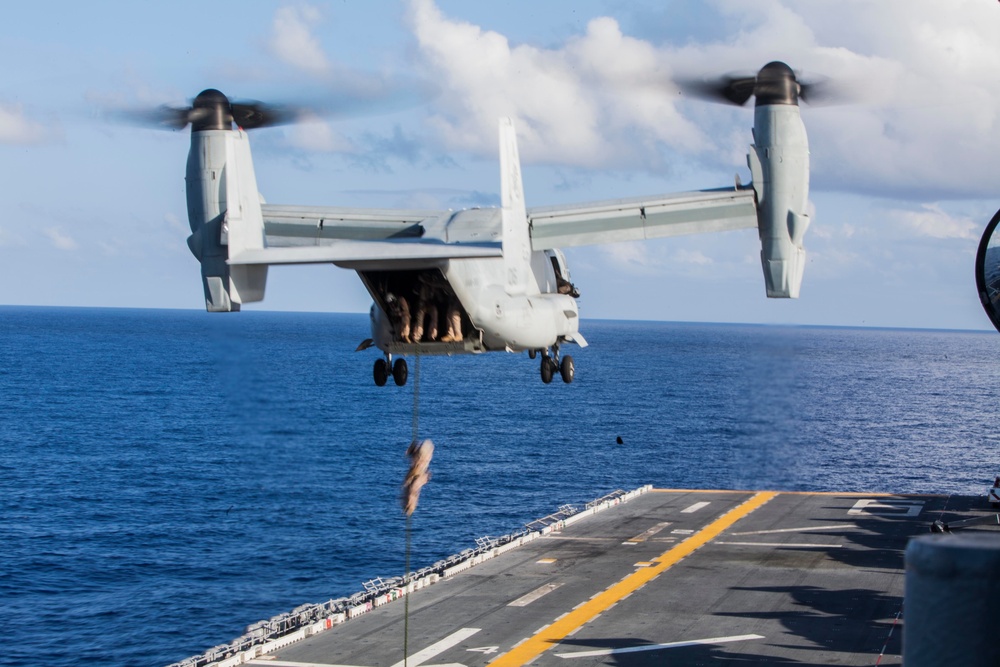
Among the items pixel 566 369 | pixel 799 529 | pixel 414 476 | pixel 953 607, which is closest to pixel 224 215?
pixel 414 476

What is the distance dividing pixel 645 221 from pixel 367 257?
7361mm

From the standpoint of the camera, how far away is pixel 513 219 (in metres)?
23.1

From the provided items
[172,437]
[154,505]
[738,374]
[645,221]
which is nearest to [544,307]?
[645,221]

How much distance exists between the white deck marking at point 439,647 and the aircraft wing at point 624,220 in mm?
13822

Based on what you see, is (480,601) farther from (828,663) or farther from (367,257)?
(367,257)

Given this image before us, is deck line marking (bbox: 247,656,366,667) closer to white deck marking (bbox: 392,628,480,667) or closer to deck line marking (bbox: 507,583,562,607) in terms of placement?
white deck marking (bbox: 392,628,480,667)

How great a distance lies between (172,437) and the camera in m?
89.9

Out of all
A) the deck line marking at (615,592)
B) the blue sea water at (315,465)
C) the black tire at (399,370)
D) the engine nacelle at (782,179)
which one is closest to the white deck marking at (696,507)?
the deck line marking at (615,592)

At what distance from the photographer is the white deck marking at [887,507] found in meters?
53.2

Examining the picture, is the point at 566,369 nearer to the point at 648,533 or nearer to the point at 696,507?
the point at 648,533

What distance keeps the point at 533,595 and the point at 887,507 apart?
23.8 meters

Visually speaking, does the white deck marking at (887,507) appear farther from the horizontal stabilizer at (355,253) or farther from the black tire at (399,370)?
the horizontal stabilizer at (355,253)

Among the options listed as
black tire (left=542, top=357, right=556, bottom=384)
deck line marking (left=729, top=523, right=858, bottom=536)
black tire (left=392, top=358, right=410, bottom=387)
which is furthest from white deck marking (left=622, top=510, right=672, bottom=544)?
black tire (left=392, top=358, right=410, bottom=387)

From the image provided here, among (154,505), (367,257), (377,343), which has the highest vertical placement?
(367,257)
